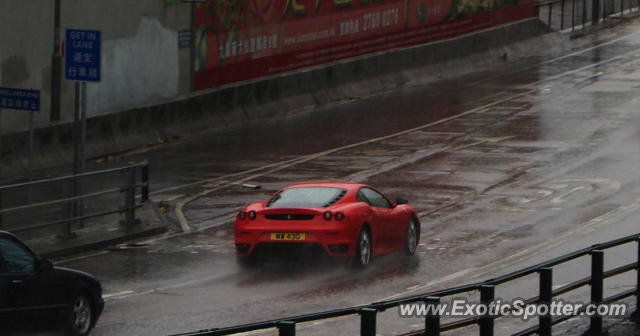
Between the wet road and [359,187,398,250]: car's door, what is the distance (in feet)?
1.11

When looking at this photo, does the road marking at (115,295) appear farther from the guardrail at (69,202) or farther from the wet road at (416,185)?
the guardrail at (69,202)

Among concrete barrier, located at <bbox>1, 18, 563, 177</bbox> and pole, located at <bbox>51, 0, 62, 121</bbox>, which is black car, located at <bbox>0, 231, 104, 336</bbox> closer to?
concrete barrier, located at <bbox>1, 18, 563, 177</bbox>

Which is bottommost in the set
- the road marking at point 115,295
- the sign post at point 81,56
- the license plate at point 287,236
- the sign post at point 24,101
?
the road marking at point 115,295

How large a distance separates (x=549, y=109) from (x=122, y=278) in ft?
77.3

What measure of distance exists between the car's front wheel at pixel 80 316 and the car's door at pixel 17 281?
53 cm

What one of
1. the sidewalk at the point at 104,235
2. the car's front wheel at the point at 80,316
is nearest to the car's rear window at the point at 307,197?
the sidewalk at the point at 104,235

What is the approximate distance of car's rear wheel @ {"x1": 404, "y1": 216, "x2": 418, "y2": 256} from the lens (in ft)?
67.7

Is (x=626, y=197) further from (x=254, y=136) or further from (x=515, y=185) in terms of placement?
(x=254, y=136)

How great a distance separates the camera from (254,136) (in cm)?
3469

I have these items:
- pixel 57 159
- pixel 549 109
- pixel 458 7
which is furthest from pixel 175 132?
pixel 458 7

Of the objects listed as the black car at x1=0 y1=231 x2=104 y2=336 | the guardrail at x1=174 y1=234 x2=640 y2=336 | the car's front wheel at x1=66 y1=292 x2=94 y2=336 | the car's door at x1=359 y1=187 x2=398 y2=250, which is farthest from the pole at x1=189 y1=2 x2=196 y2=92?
the guardrail at x1=174 y1=234 x2=640 y2=336

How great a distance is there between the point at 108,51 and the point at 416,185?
953cm

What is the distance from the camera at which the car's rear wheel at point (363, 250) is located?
19.0 metres

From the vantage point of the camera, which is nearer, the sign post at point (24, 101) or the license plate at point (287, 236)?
the license plate at point (287, 236)
